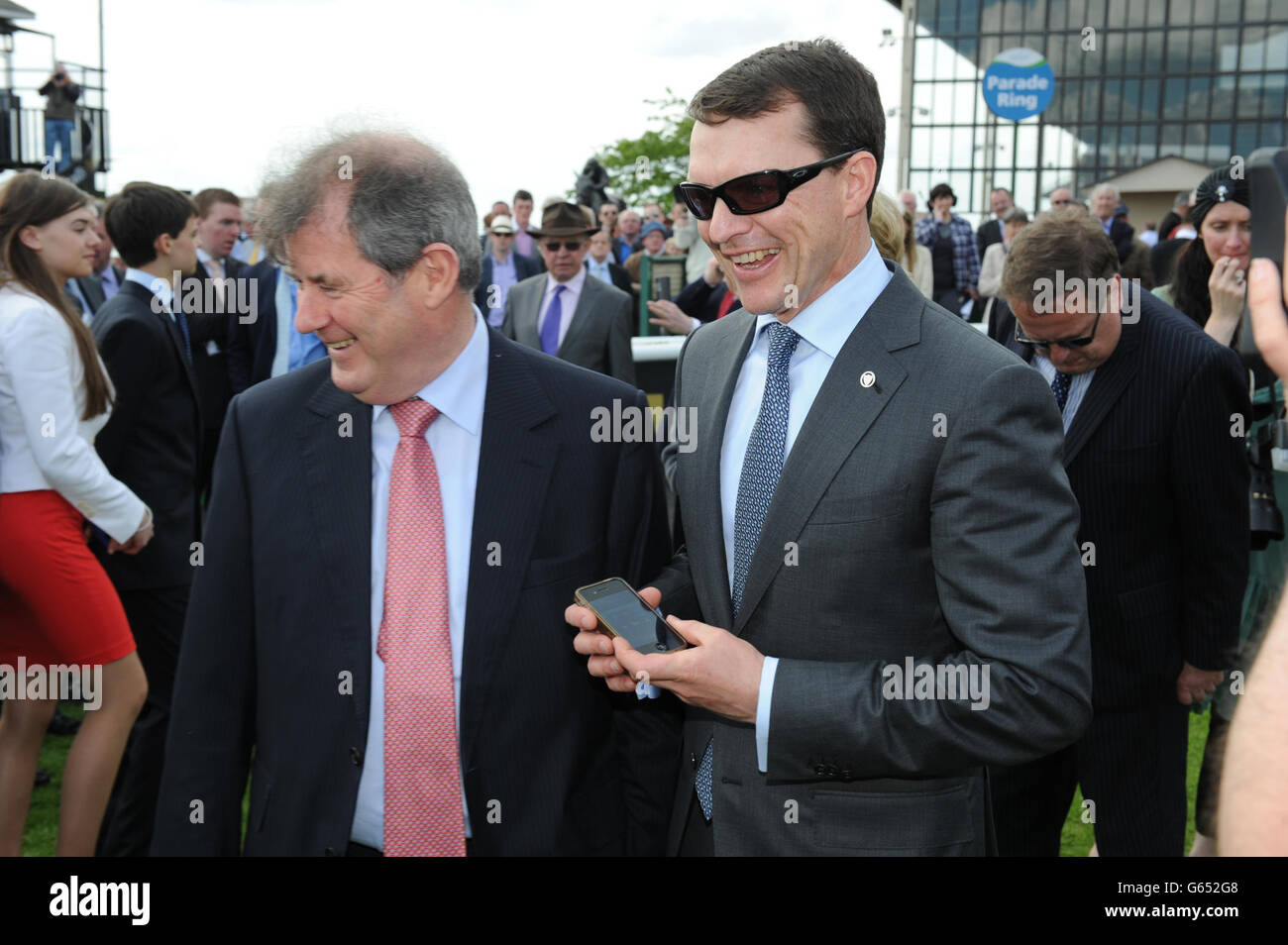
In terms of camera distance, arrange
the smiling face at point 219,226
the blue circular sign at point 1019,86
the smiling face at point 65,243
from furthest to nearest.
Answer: the blue circular sign at point 1019,86, the smiling face at point 219,226, the smiling face at point 65,243

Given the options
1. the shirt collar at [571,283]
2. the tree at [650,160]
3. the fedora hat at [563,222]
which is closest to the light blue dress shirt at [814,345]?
the shirt collar at [571,283]

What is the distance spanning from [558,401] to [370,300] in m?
0.43

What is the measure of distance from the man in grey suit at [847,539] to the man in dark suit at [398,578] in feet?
0.59

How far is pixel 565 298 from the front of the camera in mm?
7879

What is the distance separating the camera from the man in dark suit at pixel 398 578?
7.09 feet

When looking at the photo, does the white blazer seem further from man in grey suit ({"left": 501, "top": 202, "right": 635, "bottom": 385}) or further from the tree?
the tree

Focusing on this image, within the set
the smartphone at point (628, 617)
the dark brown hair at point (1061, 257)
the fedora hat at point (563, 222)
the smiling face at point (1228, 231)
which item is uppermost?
the fedora hat at point (563, 222)

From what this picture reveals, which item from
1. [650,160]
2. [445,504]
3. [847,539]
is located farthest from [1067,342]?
[650,160]

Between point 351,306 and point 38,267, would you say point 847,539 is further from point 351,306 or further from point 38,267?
point 38,267

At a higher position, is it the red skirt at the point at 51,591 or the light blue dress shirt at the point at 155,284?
the light blue dress shirt at the point at 155,284

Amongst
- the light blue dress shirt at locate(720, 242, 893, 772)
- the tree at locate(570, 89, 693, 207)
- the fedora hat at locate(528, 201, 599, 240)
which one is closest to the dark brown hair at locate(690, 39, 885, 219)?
the light blue dress shirt at locate(720, 242, 893, 772)

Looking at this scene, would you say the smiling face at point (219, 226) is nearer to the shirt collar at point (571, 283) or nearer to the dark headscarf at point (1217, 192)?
the shirt collar at point (571, 283)

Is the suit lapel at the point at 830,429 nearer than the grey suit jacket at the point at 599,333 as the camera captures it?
Yes

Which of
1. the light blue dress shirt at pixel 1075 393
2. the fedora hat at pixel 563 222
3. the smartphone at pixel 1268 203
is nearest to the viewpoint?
the smartphone at pixel 1268 203
